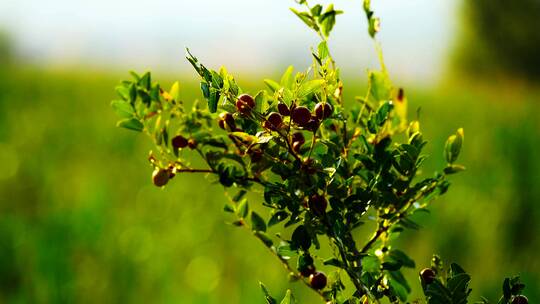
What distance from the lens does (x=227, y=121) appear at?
54cm

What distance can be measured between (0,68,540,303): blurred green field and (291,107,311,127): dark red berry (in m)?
1.13

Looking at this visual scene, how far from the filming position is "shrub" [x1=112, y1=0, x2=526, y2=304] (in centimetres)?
51

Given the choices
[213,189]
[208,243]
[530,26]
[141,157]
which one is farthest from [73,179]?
[530,26]

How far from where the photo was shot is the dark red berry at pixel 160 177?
22.9 inches

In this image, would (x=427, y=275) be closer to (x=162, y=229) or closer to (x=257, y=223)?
(x=257, y=223)

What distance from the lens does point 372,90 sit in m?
0.68

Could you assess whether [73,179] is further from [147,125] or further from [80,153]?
[147,125]

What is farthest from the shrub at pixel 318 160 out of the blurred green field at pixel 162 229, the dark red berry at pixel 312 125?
the blurred green field at pixel 162 229

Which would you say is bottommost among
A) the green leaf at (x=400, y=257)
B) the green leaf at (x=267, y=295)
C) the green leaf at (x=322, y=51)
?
the green leaf at (x=267, y=295)

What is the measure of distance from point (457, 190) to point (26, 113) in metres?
3.49

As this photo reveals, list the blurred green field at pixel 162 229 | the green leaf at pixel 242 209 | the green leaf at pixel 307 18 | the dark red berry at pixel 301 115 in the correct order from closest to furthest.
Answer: the dark red berry at pixel 301 115 → the green leaf at pixel 307 18 → the green leaf at pixel 242 209 → the blurred green field at pixel 162 229

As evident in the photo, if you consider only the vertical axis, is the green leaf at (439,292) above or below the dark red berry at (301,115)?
below

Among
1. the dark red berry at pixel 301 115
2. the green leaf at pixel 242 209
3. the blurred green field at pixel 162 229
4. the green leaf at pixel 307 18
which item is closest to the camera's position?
the dark red berry at pixel 301 115

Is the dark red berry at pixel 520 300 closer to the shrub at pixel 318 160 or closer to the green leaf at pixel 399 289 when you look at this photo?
the shrub at pixel 318 160
